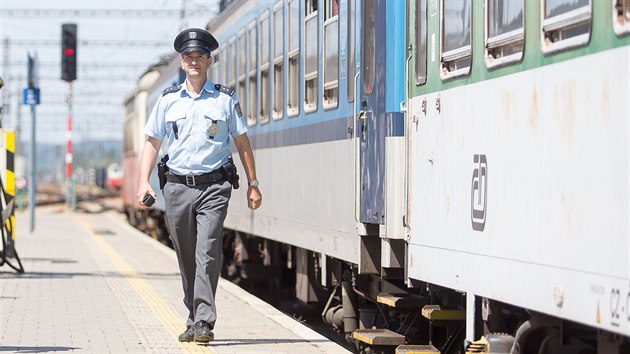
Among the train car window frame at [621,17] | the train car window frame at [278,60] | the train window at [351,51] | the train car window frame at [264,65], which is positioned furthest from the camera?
the train car window frame at [264,65]

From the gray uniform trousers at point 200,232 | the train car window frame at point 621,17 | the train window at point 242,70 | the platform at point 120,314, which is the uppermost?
the train window at point 242,70

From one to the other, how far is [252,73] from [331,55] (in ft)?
14.9

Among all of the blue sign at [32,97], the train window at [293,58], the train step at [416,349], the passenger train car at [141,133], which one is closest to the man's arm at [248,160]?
the train step at [416,349]

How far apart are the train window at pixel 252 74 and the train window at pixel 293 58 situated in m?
2.10

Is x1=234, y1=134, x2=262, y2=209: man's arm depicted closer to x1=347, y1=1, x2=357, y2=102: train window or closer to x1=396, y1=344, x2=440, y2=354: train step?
x1=347, y1=1, x2=357, y2=102: train window

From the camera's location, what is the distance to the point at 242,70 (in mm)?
16594

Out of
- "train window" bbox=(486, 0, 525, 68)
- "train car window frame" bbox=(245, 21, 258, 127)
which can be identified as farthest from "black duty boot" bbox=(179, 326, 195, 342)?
"train car window frame" bbox=(245, 21, 258, 127)

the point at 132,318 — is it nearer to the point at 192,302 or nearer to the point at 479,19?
the point at 192,302

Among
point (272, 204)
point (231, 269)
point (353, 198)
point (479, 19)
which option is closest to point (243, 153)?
point (353, 198)

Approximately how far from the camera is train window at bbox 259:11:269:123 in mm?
14766

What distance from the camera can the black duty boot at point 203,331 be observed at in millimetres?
10031

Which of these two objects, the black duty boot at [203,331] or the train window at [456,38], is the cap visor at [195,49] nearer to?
the black duty boot at [203,331]

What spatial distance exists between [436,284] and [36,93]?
1801cm

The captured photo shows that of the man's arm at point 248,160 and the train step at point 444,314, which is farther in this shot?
the man's arm at point 248,160
